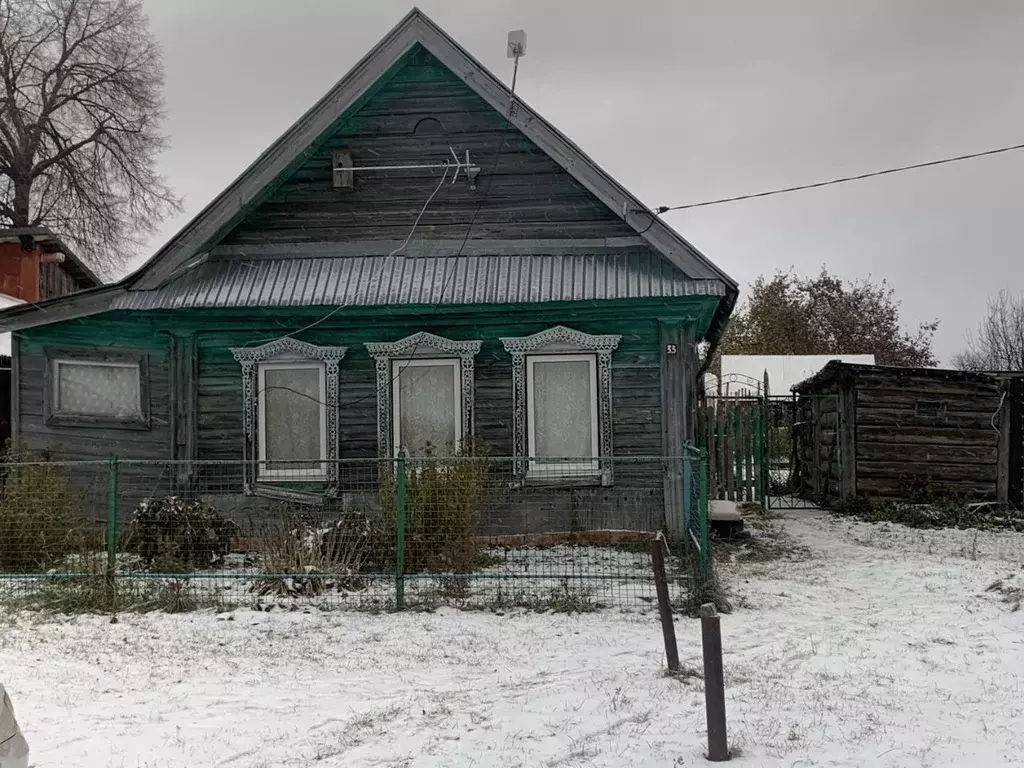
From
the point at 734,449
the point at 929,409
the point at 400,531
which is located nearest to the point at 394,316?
the point at 400,531

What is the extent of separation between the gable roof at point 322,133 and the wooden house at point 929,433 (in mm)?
5151

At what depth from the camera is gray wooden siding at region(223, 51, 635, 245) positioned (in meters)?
12.5

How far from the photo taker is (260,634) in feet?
26.0

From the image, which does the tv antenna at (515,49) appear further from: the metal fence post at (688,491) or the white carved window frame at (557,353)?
the metal fence post at (688,491)

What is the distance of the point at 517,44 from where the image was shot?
483 inches

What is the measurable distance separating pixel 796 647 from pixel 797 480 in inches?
531

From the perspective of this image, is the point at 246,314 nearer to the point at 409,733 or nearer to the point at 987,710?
the point at 409,733

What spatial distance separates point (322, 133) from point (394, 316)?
2.64 m

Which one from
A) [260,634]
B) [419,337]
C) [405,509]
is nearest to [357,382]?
[419,337]

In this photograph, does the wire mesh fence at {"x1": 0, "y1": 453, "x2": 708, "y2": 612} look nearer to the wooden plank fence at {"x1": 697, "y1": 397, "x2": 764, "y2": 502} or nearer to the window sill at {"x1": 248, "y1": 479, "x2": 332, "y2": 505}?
the window sill at {"x1": 248, "y1": 479, "x2": 332, "y2": 505}

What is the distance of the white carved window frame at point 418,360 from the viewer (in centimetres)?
1221

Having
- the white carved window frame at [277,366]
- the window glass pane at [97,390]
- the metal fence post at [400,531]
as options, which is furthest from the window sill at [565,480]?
the window glass pane at [97,390]

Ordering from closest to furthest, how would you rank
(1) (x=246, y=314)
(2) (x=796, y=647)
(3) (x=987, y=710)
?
(3) (x=987, y=710) < (2) (x=796, y=647) < (1) (x=246, y=314)

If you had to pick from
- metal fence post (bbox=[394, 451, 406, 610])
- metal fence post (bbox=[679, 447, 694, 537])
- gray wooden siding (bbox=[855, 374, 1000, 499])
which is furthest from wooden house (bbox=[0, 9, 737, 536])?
gray wooden siding (bbox=[855, 374, 1000, 499])
